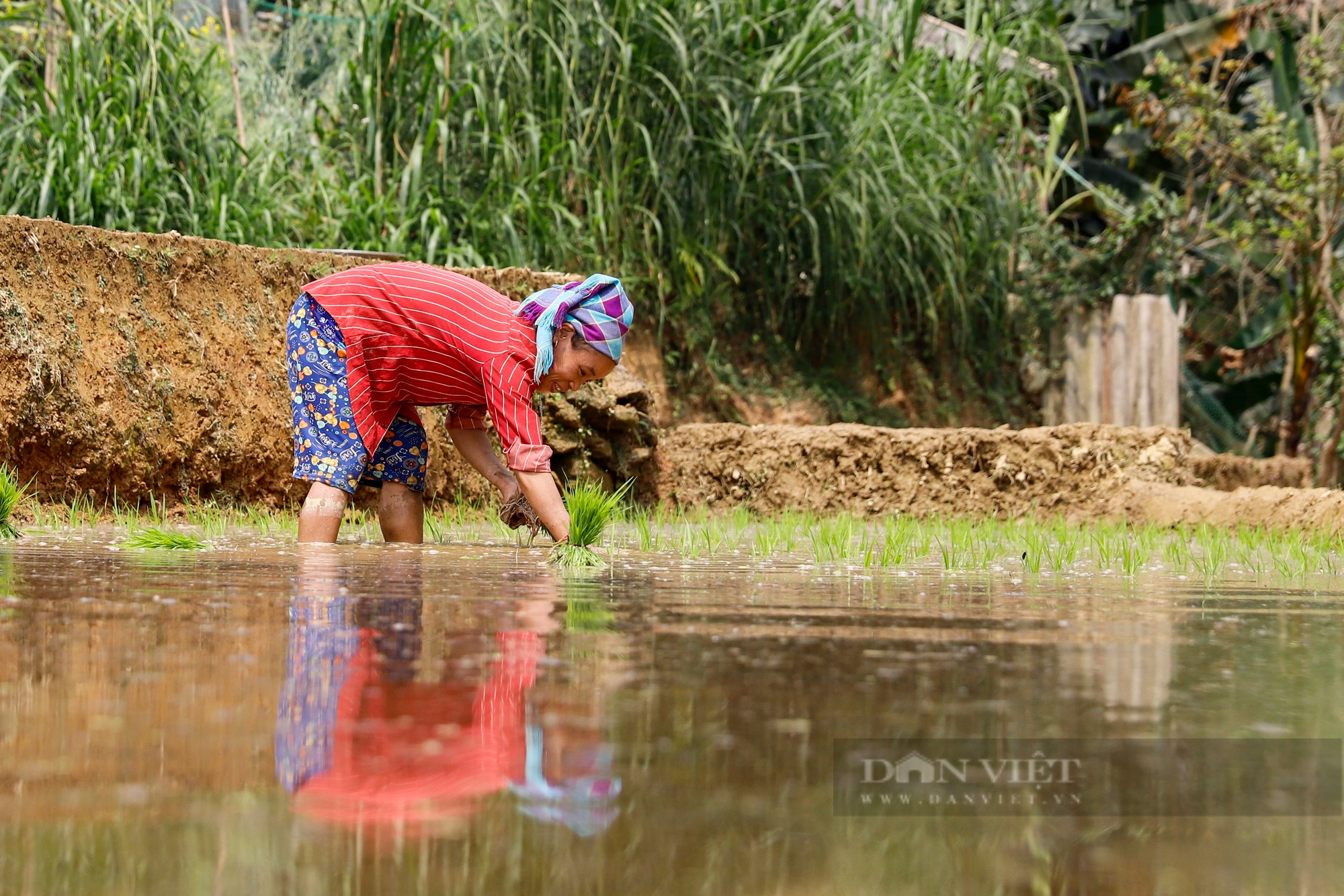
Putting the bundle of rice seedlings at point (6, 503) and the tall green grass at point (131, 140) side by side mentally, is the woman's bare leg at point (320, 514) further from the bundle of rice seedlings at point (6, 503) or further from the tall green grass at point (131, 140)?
the tall green grass at point (131, 140)

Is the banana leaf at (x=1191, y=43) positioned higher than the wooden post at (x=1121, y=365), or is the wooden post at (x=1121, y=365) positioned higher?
the banana leaf at (x=1191, y=43)

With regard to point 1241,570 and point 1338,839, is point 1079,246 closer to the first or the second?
point 1241,570

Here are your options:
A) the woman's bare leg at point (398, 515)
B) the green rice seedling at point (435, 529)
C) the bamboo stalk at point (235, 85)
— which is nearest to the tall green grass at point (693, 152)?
the bamboo stalk at point (235, 85)

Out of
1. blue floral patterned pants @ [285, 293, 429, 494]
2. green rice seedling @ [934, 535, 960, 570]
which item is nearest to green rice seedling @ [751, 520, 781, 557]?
green rice seedling @ [934, 535, 960, 570]

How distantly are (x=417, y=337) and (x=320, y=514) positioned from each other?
70 cm

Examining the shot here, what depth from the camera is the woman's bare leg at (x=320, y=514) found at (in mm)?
4227

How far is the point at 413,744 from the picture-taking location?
123 cm

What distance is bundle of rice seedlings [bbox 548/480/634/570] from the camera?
135 inches

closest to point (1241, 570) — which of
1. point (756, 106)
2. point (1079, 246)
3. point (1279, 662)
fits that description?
point (1279, 662)

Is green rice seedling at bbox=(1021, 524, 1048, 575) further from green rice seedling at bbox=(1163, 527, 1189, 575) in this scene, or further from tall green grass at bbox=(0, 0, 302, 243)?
tall green grass at bbox=(0, 0, 302, 243)

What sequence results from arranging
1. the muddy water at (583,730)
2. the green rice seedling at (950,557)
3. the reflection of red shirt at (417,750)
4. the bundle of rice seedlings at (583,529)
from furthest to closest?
the green rice seedling at (950,557), the bundle of rice seedlings at (583,529), the reflection of red shirt at (417,750), the muddy water at (583,730)

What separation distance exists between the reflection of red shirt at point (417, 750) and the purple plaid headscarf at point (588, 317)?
2.44m

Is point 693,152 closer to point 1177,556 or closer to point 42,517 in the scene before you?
point 42,517

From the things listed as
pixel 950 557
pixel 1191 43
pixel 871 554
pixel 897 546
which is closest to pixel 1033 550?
pixel 950 557
